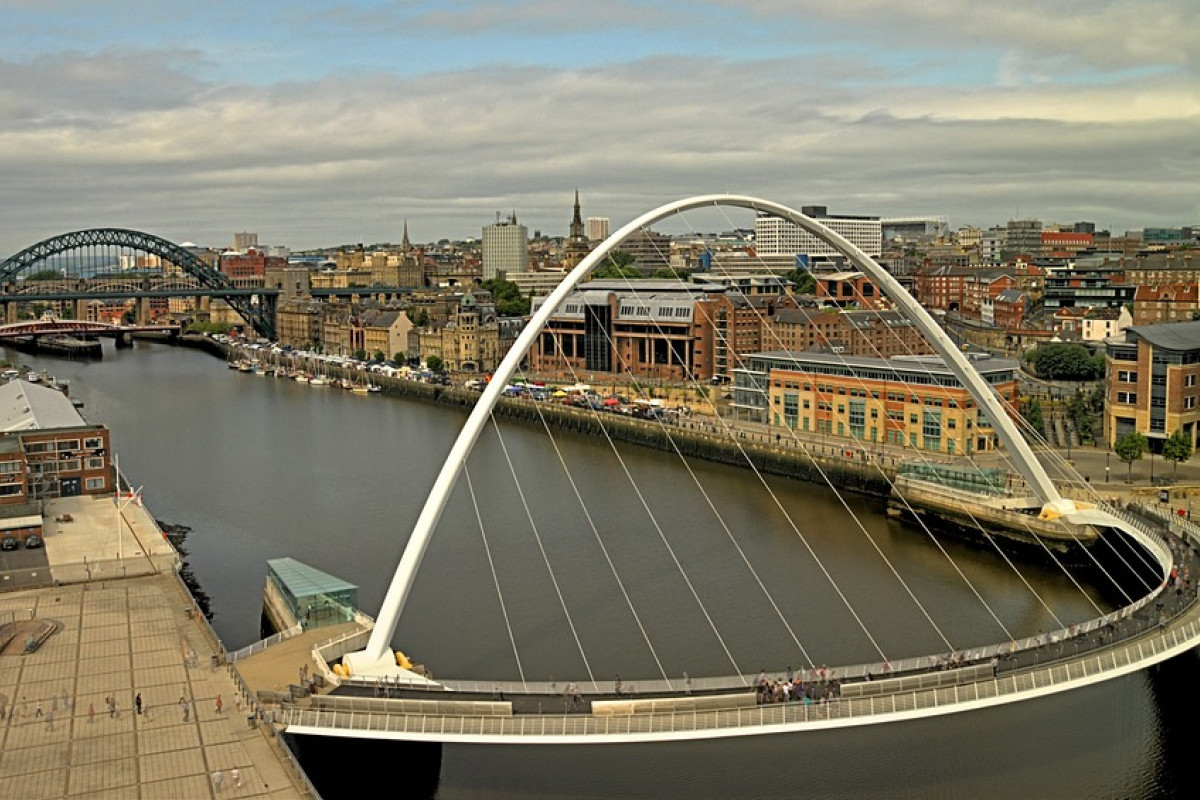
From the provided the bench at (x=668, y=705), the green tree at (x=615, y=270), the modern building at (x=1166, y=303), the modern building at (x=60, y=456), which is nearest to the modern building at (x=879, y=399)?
the modern building at (x=1166, y=303)

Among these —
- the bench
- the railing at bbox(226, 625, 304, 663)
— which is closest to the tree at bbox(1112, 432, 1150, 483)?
the bench

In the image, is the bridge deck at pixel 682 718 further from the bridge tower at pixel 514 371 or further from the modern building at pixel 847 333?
the modern building at pixel 847 333

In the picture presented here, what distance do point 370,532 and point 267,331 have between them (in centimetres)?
7098

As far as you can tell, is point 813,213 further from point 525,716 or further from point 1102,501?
point 525,716

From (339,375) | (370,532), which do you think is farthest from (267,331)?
(370,532)

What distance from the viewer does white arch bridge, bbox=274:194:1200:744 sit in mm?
12914

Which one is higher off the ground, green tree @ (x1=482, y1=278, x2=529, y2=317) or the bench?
green tree @ (x1=482, y1=278, x2=529, y2=317)

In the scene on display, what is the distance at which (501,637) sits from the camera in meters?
18.9

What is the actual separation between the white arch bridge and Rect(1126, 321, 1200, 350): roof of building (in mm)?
16843

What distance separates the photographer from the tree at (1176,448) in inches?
1158

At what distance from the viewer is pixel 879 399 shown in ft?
116

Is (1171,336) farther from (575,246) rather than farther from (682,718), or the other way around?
(575,246)

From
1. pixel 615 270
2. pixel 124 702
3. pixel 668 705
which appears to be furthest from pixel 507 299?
pixel 668 705

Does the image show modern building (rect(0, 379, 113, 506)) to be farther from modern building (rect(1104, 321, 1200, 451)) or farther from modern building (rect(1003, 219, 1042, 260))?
modern building (rect(1003, 219, 1042, 260))
